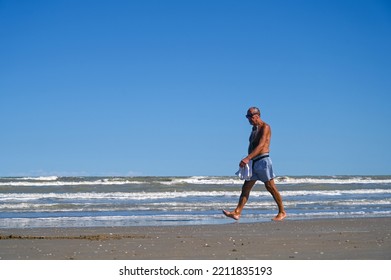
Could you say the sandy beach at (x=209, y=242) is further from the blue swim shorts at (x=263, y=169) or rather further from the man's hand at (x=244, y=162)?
the man's hand at (x=244, y=162)

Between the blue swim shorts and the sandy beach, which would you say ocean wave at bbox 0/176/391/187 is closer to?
the blue swim shorts

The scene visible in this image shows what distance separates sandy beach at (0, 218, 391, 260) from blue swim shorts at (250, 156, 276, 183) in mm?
697

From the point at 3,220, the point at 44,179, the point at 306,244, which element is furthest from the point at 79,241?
the point at 44,179

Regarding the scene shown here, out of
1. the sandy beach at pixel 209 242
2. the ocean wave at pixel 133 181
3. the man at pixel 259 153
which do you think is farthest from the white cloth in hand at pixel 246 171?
the ocean wave at pixel 133 181

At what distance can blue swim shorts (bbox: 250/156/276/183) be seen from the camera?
9266 mm

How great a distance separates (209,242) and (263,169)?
8.52ft

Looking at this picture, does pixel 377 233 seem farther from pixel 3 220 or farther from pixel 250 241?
pixel 3 220

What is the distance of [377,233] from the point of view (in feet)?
25.1

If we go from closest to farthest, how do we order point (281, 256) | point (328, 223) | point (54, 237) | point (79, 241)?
1. point (281, 256)
2. point (79, 241)
3. point (54, 237)
4. point (328, 223)

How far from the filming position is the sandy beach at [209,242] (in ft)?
19.1

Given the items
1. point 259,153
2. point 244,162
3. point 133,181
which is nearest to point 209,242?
point 244,162

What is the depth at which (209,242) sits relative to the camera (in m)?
6.91
